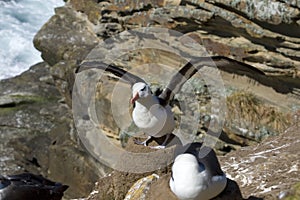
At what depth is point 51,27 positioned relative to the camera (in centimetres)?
2169

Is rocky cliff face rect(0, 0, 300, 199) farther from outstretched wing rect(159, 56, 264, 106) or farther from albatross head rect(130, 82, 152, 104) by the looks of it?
outstretched wing rect(159, 56, 264, 106)

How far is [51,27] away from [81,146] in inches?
184

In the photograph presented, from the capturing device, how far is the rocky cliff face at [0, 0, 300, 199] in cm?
991

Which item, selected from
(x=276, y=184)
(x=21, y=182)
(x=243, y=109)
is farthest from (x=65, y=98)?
(x=276, y=184)

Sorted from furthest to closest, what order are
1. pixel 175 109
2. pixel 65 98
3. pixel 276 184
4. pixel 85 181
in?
pixel 65 98 < pixel 85 181 < pixel 175 109 < pixel 276 184

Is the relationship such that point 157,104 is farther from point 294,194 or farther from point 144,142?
point 294,194

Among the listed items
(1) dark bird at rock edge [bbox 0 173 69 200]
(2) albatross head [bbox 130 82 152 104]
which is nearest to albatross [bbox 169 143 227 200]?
(2) albatross head [bbox 130 82 152 104]

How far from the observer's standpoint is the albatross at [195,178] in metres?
5.86

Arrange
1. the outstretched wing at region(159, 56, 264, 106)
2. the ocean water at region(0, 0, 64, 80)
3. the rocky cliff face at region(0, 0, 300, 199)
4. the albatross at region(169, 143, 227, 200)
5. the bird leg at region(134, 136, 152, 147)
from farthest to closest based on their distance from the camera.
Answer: the ocean water at region(0, 0, 64, 80)
the rocky cliff face at region(0, 0, 300, 199)
the bird leg at region(134, 136, 152, 147)
the outstretched wing at region(159, 56, 264, 106)
the albatross at region(169, 143, 227, 200)

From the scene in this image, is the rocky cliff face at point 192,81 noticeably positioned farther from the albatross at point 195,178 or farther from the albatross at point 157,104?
the albatross at point 195,178

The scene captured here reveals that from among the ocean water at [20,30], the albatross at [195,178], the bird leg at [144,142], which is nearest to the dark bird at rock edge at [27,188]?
the bird leg at [144,142]

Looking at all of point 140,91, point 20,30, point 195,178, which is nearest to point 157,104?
point 140,91

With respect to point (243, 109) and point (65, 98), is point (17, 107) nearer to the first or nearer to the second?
point (65, 98)

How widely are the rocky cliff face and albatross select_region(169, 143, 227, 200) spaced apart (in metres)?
1.39
